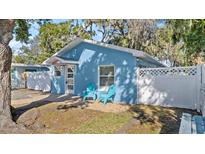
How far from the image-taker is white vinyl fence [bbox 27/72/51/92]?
16.5 meters

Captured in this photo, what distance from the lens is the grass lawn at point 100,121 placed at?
6.77m

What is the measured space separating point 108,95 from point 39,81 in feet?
26.5

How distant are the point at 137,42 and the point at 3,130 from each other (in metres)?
13.5

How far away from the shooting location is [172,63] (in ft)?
79.3

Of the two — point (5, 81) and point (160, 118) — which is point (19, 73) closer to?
point (5, 81)

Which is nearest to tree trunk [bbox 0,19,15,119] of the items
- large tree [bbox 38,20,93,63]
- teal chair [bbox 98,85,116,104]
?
teal chair [bbox 98,85,116,104]

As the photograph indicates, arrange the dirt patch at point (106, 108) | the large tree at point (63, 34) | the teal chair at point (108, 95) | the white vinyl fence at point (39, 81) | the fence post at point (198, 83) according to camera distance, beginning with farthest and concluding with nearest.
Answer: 1. the large tree at point (63, 34)
2. the white vinyl fence at point (39, 81)
3. the teal chair at point (108, 95)
4. the fence post at point (198, 83)
5. the dirt patch at point (106, 108)

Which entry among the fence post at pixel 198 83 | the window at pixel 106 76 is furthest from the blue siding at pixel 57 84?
the fence post at pixel 198 83

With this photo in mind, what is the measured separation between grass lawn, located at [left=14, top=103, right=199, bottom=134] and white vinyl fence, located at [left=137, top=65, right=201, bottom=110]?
0.95 m

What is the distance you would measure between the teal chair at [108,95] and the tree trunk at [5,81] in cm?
456

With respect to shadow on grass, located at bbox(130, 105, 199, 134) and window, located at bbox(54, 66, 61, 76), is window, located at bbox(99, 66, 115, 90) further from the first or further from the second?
window, located at bbox(54, 66, 61, 76)

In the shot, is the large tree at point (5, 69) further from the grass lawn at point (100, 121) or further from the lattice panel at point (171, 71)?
the lattice panel at point (171, 71)
